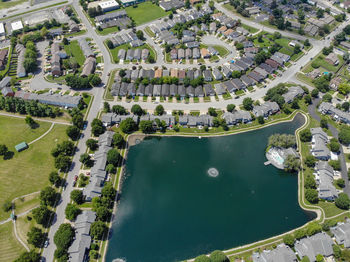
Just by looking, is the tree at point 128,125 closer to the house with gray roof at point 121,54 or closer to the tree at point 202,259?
the house with gray roof at point 121,54

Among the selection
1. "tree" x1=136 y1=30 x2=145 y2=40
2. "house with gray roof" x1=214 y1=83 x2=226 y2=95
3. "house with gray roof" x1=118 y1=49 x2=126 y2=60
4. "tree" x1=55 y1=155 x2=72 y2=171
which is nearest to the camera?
"tree" x1=55 y1=155 x2=72 y2=171

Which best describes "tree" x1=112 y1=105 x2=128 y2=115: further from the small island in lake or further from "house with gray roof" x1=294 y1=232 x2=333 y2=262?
"house with gray roof" x1=294 y1=232 x2=333 y2=262

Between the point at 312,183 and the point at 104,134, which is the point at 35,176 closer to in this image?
the point at 104,134

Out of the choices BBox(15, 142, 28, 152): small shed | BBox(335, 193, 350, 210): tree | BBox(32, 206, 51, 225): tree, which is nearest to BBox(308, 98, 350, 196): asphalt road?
BBox(335, 193, 350, 210): tree

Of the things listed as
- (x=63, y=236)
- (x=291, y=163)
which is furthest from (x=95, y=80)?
(x=291, y=163)

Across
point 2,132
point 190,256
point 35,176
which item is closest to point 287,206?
point 190,256
